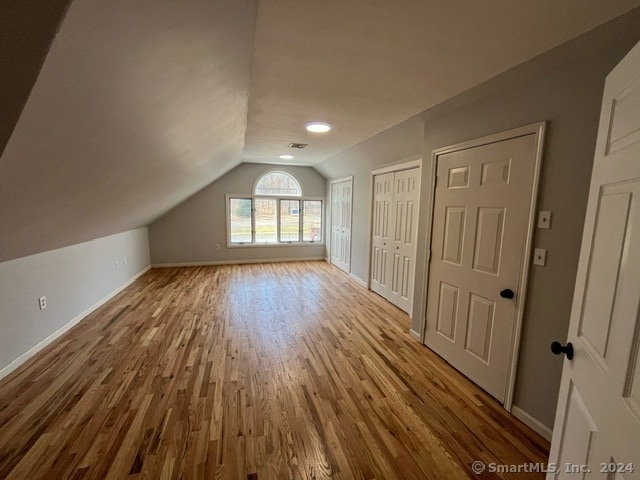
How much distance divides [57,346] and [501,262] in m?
4.03

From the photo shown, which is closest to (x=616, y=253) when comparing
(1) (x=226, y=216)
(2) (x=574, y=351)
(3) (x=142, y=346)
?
(2) (x=574, y=351)

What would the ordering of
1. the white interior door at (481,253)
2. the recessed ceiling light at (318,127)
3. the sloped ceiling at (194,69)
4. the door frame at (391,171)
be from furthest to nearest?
the door frame at (391,171), the recessed ceiling light at (318,127), the white interior door at (481,253), the sloped ceiling at (194,69)

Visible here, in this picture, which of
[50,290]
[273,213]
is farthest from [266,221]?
[50,290]

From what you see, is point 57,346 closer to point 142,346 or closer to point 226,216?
point 142,346

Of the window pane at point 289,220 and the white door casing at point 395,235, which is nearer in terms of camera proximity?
the white door casing at point 395,235

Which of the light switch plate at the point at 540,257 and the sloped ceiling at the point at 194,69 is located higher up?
the sloped ceiling at the point at 194,69

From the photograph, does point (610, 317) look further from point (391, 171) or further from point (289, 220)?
point (289, 220)

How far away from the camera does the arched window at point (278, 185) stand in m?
6.37

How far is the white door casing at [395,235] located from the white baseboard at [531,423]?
66.2 inches

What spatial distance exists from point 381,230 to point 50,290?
4073 millimetres

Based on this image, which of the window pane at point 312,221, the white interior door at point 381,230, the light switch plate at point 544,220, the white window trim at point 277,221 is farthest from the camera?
the window pane at point 312,221

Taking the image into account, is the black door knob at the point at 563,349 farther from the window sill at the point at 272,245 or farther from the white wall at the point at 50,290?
the window sill at the point at 272,245

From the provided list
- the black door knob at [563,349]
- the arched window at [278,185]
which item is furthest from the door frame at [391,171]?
the arched window at [278,185]

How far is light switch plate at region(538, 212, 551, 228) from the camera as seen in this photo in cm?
163
